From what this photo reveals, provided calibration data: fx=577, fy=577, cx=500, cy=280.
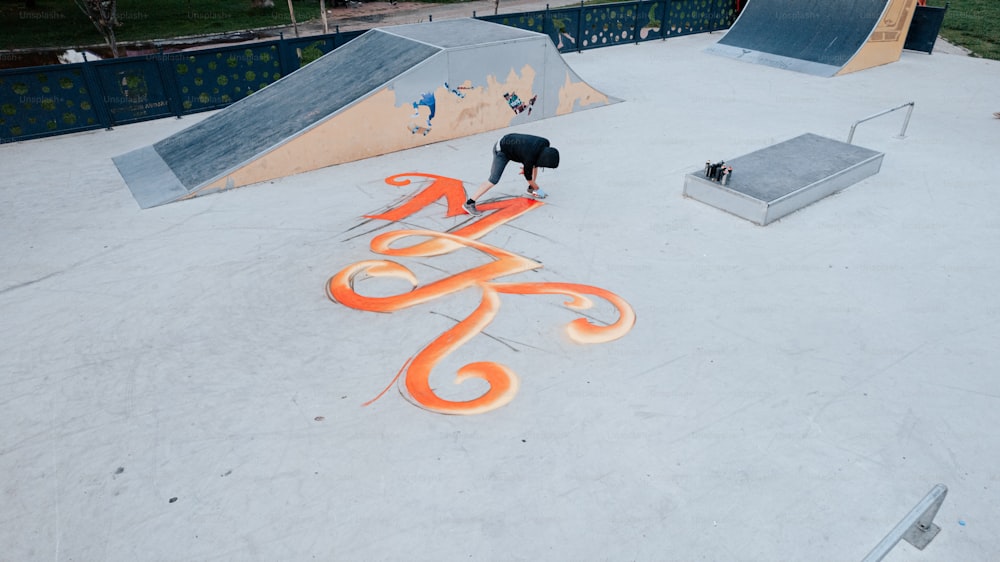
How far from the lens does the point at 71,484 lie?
172 inches

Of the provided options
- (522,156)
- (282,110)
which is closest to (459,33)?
(282,110)

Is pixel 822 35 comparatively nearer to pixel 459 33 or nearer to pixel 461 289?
pixel 459 33

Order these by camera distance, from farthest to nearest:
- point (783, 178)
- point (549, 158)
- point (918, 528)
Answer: point (783, 178) < point (549, 158) < point (918, 528)

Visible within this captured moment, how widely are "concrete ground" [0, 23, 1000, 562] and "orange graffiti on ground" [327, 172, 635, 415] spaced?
0.41ft

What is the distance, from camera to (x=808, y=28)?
1703 centimetres

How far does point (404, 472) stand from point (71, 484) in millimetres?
2513

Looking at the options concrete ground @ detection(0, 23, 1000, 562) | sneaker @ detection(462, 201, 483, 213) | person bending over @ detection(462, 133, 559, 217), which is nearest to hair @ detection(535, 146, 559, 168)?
person bending over @ detection(462, 133, 559, 217)

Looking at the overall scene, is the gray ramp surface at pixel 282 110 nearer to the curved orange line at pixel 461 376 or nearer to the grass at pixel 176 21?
the curved orange line at pixel 461 376

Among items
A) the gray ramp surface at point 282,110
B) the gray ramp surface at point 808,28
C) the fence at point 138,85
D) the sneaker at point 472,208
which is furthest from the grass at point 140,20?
the sneaker at point 472,208

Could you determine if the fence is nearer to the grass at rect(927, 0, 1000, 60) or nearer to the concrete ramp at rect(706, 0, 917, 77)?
the concrete ramp at rect(706, 0, 917, 77)

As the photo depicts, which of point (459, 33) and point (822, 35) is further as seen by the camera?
point (822, 35)

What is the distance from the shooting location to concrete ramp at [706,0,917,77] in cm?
1584

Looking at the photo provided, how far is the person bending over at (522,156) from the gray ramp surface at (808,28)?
39.6 feet

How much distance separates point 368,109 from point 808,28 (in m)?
14.0
